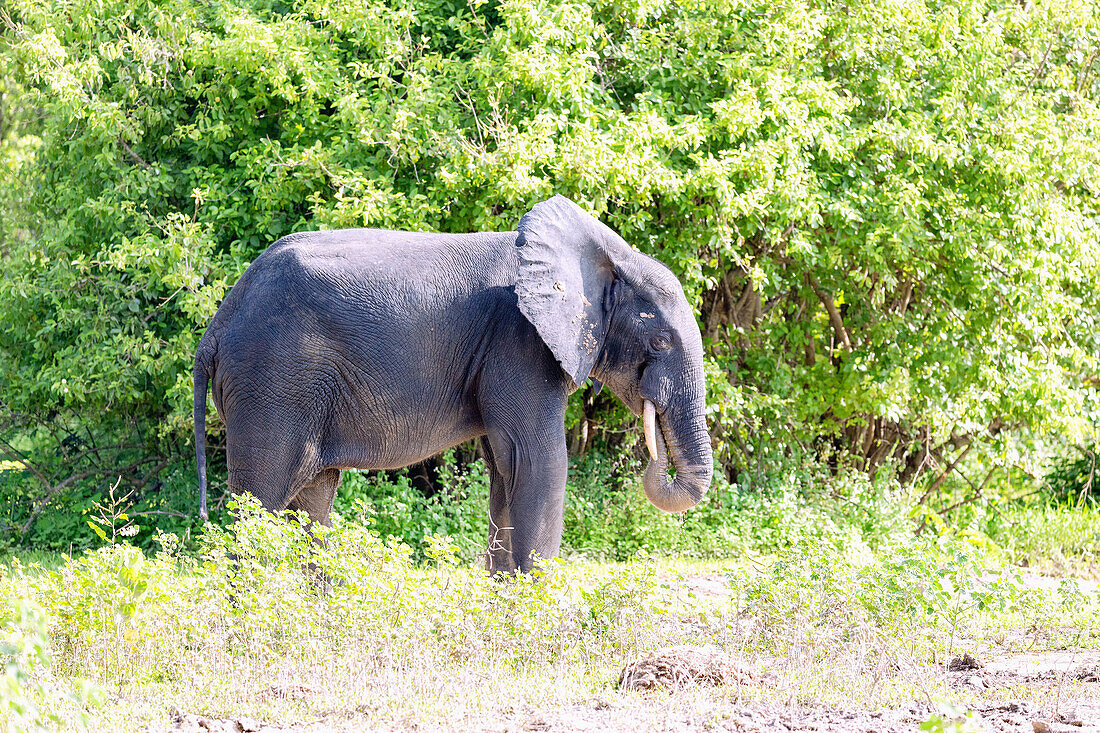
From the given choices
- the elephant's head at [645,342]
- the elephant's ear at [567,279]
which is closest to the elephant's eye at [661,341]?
the elephant's head at [645,342]

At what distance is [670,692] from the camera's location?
17.9ft

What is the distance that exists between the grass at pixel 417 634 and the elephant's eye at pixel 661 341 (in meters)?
1.52

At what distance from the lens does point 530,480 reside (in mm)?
7082

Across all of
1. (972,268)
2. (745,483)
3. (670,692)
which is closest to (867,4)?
(972,268)

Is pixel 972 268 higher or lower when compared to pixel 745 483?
higher

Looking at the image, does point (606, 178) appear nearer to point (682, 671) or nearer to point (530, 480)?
point (530, 480)

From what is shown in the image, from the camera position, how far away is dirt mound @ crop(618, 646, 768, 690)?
5539mm

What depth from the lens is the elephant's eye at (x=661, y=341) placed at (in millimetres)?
7473

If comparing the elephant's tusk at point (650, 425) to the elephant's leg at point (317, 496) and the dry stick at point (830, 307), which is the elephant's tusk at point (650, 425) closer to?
the elephant's leg at point (317, 496)

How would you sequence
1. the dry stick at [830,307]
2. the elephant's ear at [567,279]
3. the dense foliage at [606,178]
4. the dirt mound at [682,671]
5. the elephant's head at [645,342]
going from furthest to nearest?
the dry stick at [830,307] < the dense foliage at [606,178] < the elephant's head at [645,342] < the elephant's ear at [567,279] < the dirt mound at [682,671]

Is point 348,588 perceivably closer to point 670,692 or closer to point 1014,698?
point 670,692

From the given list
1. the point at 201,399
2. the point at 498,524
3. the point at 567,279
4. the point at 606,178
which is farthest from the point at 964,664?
the point at 606,178

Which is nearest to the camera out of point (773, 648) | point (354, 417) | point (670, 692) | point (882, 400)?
point (670, 692)

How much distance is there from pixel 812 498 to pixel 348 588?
6.99 meters
